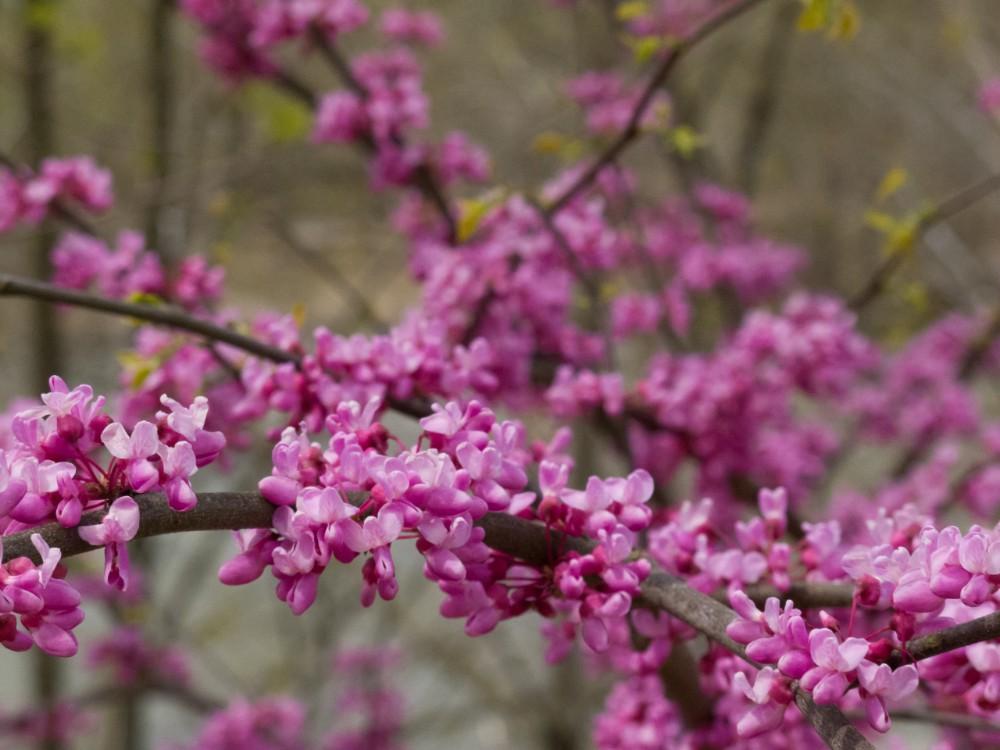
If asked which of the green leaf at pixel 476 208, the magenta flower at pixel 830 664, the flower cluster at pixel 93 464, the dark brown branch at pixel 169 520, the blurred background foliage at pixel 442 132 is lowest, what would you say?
the blurred background foliage at pixel 442 132

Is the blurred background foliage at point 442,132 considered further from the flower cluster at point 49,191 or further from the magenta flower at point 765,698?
the magenta flower at point 765,698

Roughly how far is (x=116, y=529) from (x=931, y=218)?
240 centimetres

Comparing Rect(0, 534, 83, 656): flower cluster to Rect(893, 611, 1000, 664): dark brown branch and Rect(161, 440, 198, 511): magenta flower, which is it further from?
Rect(893, 611, 1000, 664): dark brown branch

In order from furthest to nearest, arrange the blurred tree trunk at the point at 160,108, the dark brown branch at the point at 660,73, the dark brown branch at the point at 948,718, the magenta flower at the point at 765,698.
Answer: the blurred tree trunk at the point at 160,108, the dark brown branch at the point at 660,73, the dark brown branch at the point at 948,718, the magenta flower at the point at 765,698

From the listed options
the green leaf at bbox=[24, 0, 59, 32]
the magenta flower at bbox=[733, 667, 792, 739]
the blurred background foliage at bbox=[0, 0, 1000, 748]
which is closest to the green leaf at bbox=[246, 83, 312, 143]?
the blurred background foliage at bbox=[0, 0, 1000, 748]

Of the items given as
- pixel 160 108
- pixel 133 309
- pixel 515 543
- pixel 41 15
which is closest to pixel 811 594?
pixel 515 543

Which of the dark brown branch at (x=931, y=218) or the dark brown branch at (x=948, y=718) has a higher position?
the dark brown branch at (x=931, y=218)

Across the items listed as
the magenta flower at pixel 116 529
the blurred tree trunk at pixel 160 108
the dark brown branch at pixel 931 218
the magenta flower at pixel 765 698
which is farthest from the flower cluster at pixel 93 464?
the blurred tree trunk at pixel 160 108

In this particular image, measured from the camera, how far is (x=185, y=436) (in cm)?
112

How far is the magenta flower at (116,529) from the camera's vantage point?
3.36 ft

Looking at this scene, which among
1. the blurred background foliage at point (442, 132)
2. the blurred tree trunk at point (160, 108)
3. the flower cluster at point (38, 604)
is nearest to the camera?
the flower cluster at point (38, 604)

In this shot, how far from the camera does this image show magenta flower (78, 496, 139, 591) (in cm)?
102

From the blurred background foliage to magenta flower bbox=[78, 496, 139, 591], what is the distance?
239 centimetres

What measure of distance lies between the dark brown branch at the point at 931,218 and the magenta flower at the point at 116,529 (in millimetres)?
2263
